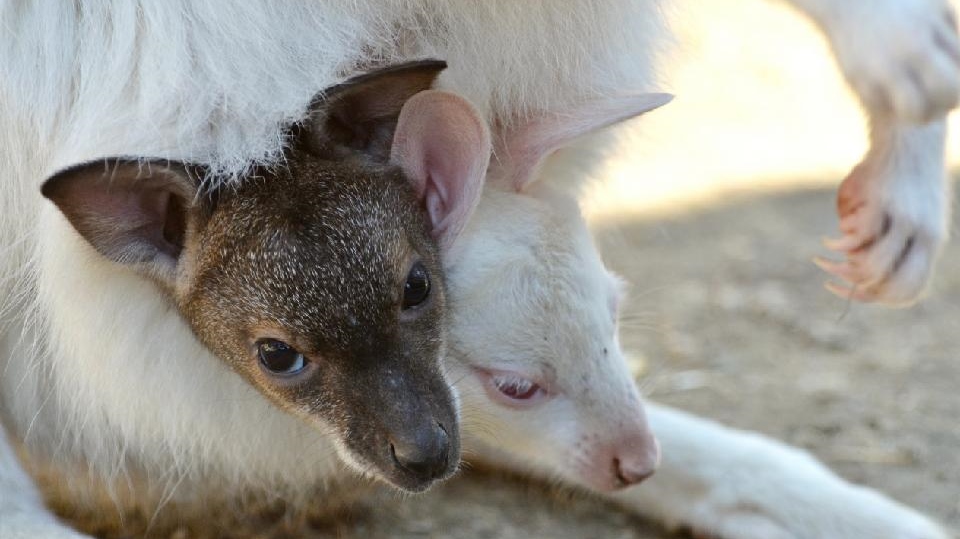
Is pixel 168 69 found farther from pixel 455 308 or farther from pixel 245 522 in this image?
pixel 245 522

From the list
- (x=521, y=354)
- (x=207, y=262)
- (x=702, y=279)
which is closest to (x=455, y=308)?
(x=521, y=354)

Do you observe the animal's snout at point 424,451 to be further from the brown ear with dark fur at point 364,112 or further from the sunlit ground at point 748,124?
the sunlit ground at point 748,124

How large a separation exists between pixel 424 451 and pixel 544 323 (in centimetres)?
26

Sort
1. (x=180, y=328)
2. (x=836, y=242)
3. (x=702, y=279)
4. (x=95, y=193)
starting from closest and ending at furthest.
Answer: (x=95, y=193) < (x=180, y=328) < (x=836, y=242) < (x=702, y=279)

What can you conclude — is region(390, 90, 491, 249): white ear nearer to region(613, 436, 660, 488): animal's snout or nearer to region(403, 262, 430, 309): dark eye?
region(403, 262, 430, 309): dark eye

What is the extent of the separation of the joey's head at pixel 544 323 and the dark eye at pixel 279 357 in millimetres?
200

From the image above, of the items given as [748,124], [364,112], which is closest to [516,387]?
[364,112]

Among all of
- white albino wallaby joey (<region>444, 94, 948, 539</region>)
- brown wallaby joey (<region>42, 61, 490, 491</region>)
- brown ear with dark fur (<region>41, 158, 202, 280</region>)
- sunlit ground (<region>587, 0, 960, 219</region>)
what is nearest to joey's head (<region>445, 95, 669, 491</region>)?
white albino wallaby joey (<region>444, 94, 948, 539</region>)

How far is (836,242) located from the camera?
1810mm

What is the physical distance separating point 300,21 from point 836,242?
0.77 m

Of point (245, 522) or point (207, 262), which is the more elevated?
point (207, 262)

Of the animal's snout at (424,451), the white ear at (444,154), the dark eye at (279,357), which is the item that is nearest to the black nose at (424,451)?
the animal's snout at (424,451)

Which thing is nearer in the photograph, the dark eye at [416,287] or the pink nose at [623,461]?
the dark eye at [416,287]

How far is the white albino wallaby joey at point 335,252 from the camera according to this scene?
1318mm
